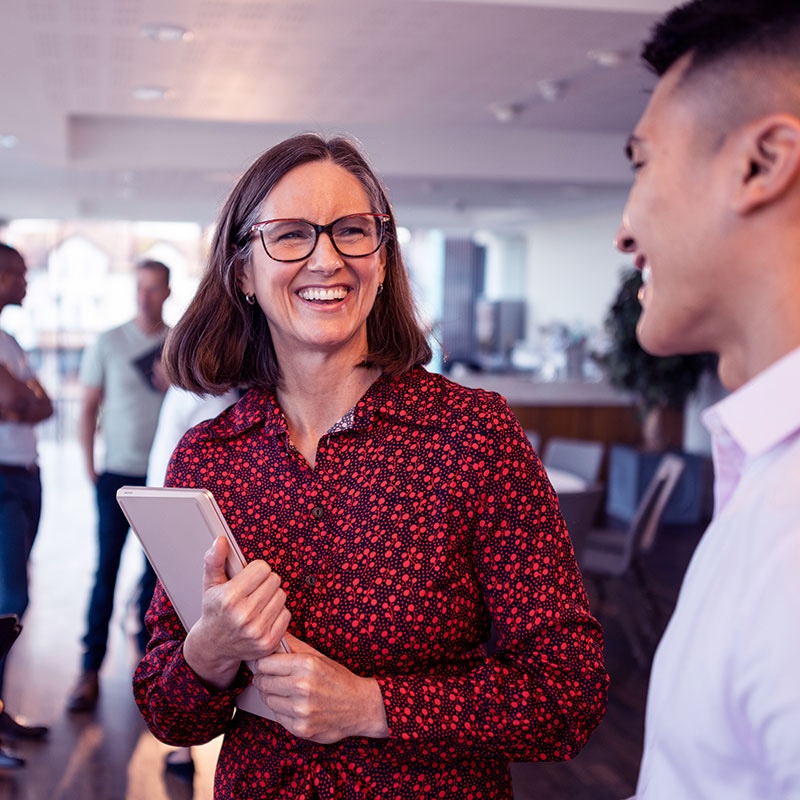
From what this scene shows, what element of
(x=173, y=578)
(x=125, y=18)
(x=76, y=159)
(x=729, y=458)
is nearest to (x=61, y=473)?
(x=76, y=159)

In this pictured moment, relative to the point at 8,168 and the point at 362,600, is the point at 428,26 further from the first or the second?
the point at 8,168

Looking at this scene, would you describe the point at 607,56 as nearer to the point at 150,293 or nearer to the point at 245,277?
the point at 150,293

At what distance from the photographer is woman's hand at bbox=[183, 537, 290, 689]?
1.20 meters

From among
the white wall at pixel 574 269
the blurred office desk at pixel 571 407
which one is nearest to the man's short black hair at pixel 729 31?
the blurred office desk at pixel 571 407

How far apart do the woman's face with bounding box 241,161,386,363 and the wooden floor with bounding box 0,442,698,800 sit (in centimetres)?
257

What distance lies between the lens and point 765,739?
67cm

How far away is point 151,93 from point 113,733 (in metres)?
3.67

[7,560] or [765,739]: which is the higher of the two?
[765,739]

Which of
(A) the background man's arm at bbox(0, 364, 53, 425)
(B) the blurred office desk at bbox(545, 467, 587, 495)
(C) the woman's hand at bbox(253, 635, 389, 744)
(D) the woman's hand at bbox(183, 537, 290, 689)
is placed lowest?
(B) the blurred office desk at bbox(545, 467, 587, 495)

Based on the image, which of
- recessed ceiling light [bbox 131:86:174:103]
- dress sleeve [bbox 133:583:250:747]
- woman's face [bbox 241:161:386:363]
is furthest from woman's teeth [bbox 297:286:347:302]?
recessed ceiling light [bbox 131:86:174:103]

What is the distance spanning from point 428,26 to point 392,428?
3.37m

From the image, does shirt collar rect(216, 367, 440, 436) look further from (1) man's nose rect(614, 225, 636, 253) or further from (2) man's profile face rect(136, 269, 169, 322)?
(2) man's profile face rect(136, 269, 169, 322)

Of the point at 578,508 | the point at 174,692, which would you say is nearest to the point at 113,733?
the point at 578,508

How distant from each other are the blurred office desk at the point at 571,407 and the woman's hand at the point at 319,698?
784 centimetres
